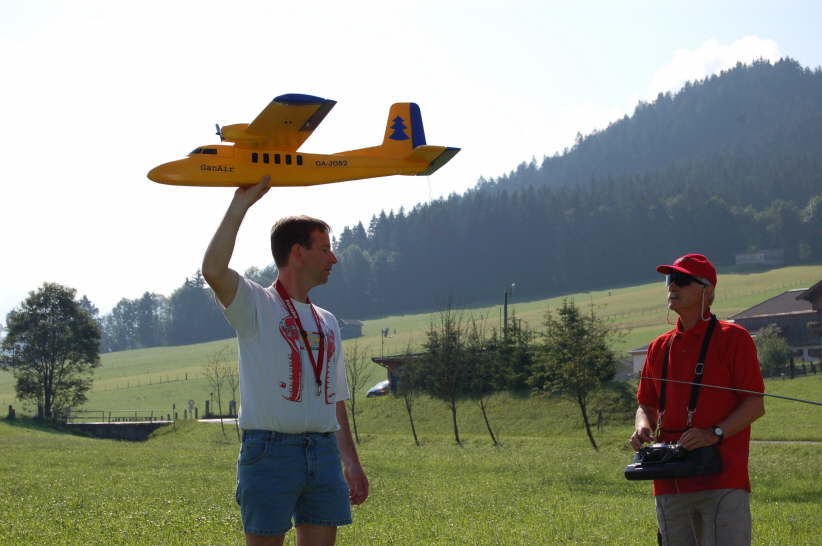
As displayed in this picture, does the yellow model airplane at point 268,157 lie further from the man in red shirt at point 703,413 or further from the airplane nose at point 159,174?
the man in red shirt at point 703,413

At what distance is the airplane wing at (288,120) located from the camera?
15.1 ft

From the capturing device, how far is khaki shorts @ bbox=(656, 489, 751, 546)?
17.0 ft

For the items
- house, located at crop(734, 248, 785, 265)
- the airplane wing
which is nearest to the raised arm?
the airplane wing

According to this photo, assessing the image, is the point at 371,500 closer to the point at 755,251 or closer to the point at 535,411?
the point at 535,411

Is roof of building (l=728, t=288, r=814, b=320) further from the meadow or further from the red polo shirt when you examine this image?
the red polo shirt

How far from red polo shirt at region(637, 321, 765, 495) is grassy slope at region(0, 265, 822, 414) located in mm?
82977

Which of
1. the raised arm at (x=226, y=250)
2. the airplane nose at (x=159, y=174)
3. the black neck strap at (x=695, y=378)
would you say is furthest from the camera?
the black neck strap at (x=695, y=378)

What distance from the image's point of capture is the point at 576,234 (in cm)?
18950

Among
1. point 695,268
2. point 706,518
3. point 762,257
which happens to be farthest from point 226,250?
point 762,257

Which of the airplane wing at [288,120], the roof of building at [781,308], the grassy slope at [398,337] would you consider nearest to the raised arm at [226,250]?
the airplane wing at [288,120]

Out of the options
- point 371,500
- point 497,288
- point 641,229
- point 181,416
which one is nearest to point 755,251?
point 641,229

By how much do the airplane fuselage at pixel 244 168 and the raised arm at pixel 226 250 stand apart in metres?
0.16

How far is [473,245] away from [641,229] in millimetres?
36986

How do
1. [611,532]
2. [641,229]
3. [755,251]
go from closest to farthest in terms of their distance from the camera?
[611,532]
[755,251]
[641,229]
